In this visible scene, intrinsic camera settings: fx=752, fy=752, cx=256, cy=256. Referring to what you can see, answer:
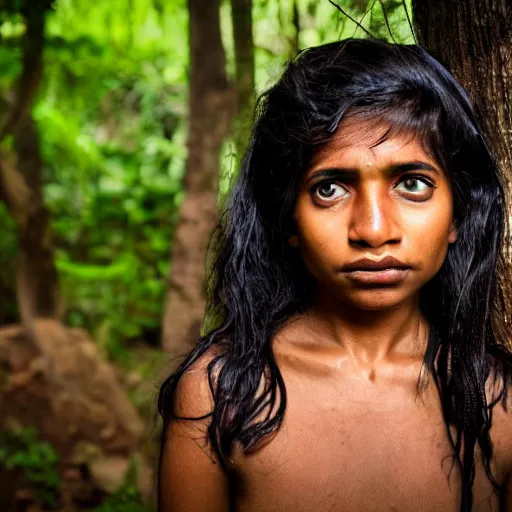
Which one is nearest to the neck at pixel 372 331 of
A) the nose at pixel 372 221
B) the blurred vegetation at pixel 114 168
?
the nose at pixel 372 221

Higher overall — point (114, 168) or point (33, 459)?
point (114, 168)

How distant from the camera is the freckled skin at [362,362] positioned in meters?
1.57

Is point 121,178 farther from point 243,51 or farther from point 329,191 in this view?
point 329,191

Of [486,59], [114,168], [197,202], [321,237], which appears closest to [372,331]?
[321,237]

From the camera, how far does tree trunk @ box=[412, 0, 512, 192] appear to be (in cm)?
176

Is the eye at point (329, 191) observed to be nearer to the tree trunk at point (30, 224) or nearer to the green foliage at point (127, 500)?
the green foliage at point (127, 500)

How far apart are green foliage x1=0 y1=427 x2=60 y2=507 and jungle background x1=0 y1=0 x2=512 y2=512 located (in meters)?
0.01

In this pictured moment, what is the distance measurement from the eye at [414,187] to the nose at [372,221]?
49 mm

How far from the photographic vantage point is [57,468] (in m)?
5.40

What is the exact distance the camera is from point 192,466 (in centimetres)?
172

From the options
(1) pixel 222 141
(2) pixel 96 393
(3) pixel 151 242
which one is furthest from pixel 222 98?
(3) pixel 151 242

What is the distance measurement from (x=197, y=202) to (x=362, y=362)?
3.14m

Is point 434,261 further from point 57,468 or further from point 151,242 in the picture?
point 151,242

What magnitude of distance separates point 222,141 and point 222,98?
27 centimetres
